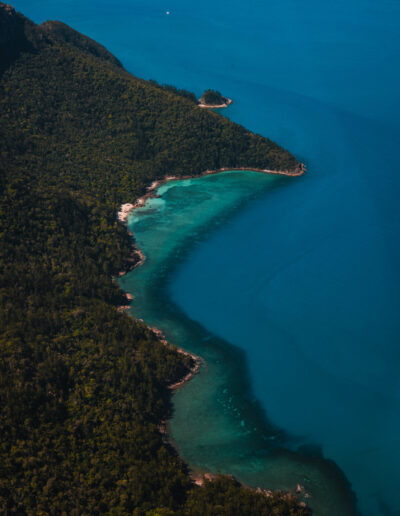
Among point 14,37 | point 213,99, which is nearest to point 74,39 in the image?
point 14,37

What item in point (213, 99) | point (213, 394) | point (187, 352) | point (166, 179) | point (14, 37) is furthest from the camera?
point (213, 99)

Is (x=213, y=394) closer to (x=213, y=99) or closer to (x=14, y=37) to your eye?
(x=14, y=37)

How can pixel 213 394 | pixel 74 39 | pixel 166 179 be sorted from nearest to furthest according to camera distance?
pixel 213 394 → pixel 166 179 → pixel 74 39

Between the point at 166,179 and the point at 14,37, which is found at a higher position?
the point at 14,37

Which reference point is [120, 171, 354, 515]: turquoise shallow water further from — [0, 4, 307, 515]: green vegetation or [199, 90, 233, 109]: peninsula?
[199, 90, 233, 109]: peninsula

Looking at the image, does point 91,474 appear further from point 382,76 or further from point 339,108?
point 382,76

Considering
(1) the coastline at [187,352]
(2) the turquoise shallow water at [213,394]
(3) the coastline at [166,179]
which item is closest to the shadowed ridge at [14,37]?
(3) the coastline at [166,179]

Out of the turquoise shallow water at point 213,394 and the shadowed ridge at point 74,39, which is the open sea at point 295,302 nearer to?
the turquoise shallow water at point 213,394

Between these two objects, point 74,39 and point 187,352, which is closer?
point 187,352
